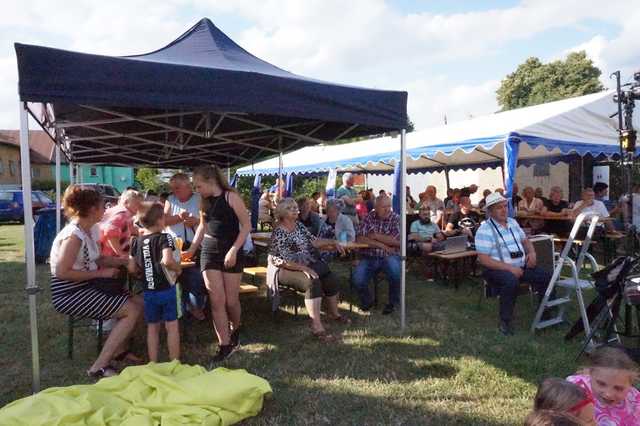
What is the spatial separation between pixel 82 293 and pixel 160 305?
0.57m

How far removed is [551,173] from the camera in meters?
16.2

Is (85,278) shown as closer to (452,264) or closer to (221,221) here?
(221,221)

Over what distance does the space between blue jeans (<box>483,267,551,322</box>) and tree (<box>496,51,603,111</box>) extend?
30.0 m

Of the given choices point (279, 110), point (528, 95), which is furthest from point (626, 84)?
point (528, 95)

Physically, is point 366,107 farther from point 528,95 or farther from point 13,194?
point 528,95

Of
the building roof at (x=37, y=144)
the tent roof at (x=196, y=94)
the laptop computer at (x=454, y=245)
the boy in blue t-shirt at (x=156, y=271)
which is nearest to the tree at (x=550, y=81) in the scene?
the laptop computer at (x=454, y=245)

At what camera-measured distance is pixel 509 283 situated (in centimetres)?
438

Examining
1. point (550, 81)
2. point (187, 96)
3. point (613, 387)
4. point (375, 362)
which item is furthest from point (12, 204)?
point (550, 81)

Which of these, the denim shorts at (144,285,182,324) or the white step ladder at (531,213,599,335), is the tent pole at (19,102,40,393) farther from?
the white step ladder at (531,213,599,335)

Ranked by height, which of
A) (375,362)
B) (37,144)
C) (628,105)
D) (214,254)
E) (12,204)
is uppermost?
(37,144)

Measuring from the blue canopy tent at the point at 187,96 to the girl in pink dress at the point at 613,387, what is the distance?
8.21ft

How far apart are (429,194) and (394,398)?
7.36 meters

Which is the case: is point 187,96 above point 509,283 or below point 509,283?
above

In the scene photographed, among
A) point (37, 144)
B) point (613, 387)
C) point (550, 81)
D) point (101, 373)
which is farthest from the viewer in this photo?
point (37, 144)
